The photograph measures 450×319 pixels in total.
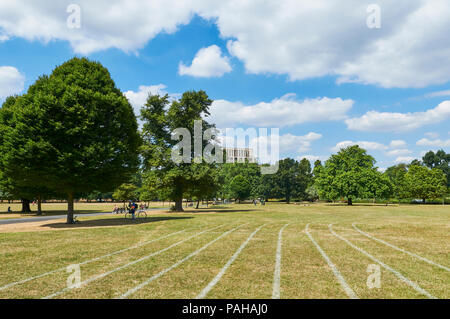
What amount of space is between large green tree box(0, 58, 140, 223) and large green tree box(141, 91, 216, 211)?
44.3 feet

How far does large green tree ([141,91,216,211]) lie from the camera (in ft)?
127

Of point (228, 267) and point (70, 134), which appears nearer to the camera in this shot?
point (228, 267)

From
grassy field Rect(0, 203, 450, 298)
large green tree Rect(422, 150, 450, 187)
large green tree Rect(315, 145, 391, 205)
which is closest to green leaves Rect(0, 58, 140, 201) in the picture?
grassy field Rect(0, 203, 450, 298)

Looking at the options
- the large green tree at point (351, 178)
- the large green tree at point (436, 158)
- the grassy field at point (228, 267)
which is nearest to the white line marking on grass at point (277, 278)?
the grassy field at point (228, 267)

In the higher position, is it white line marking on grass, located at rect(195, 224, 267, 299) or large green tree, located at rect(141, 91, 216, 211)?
large green tree, located at rect(141, 91, 216, 211)

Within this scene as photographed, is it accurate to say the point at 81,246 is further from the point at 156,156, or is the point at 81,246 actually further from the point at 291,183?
the point at 291,183

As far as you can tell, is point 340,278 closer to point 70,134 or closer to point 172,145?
point 70,134

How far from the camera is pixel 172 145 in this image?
4216 cm

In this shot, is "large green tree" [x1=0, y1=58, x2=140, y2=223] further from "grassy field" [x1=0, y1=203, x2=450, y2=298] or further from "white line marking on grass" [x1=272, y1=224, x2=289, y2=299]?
"white line marking on grass" [x1=272, y1=224, x2=289, y2=299]

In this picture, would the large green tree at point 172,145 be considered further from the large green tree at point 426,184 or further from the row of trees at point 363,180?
the large green tree at point 426,184

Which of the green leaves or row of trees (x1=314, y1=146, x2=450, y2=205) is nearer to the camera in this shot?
the green leaves

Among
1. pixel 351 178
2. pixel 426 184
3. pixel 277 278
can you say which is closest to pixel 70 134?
pixel 277 278

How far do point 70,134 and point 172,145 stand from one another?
68.8 ft
